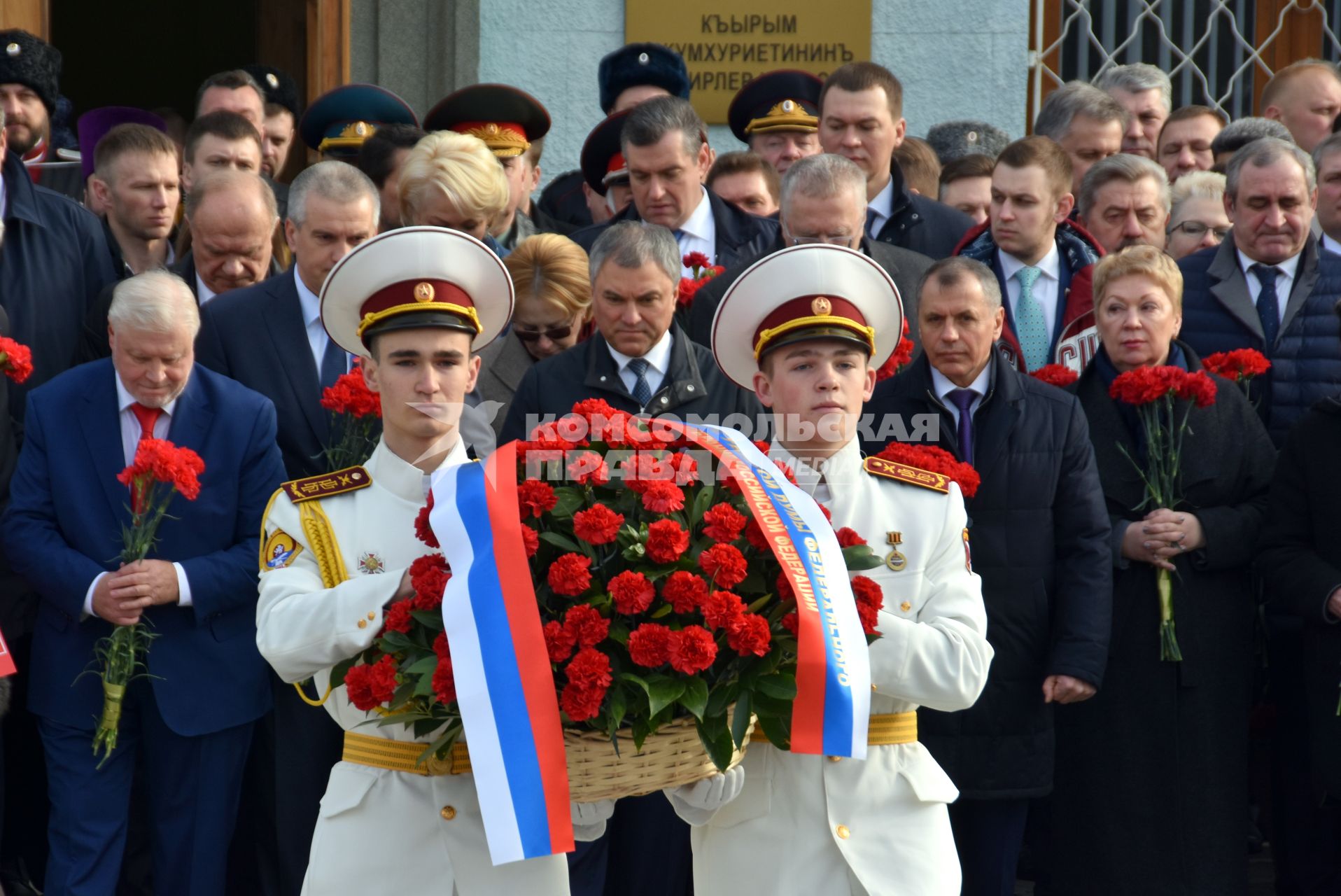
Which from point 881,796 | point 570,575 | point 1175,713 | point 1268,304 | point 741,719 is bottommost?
point 1175,713

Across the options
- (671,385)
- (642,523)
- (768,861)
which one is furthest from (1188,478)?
(642,523)

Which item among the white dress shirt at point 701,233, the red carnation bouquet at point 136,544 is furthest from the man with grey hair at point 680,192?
the red carnation bouquet at point 136,544

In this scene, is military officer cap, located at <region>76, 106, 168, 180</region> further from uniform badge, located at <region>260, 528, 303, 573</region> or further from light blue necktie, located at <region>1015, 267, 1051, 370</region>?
uniform badge, located at <region>260, 528, 303, 573</region>

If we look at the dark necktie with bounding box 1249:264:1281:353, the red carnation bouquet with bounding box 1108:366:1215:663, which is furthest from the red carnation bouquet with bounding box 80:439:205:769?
the dark necktie with bounding box 1249:264:1281:353

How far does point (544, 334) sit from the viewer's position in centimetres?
555

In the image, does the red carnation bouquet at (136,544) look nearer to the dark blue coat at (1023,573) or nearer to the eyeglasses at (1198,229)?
the dark blue coat at (1023,573)

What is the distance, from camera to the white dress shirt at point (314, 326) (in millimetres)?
5172

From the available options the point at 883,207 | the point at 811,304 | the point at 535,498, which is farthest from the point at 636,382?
the point at 535,498

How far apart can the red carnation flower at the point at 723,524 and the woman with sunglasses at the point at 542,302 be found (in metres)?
2.57

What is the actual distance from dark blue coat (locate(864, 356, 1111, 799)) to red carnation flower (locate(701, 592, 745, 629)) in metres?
2.18

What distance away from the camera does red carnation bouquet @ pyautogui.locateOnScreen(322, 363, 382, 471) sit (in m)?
4.48

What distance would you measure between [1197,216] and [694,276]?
208 centimetres

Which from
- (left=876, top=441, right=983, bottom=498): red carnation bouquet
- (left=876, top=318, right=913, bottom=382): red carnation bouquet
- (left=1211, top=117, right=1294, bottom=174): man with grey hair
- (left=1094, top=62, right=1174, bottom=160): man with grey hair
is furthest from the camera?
(left=1094, top=62, right=1174, bottom=160): man with grey hair

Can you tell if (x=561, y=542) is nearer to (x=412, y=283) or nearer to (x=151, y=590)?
(x=412, y=283)
